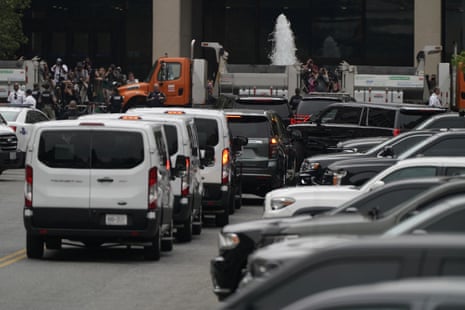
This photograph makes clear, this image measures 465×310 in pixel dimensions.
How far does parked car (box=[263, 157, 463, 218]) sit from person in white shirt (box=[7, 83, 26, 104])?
102 ft

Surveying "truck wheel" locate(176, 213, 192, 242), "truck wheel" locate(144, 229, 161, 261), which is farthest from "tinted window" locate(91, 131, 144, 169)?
"truck wheel" locate(176, 213, 192, 242)

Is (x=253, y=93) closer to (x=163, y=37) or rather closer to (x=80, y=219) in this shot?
(x=163, y=37)

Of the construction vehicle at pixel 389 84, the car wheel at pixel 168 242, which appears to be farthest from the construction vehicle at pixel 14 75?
the car wheel at pixel 168 242

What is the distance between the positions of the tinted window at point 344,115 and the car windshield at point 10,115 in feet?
29.1

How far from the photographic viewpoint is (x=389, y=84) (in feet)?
148

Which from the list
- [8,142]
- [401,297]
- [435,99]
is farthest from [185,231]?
[435,99]

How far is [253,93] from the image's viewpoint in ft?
144

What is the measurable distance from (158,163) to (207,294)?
10.8 ft

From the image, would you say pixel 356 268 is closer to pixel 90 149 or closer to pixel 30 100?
pixel 90 149

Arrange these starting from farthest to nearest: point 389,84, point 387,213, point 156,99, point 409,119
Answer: point 389,84 → point 156,99 → point 409,119 → point 387,213

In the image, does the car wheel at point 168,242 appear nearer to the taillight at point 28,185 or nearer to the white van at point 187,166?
the white van at point 187,166

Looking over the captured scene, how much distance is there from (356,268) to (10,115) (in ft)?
104

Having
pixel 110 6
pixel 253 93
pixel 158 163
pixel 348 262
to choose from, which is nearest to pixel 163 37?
pixel 110 6

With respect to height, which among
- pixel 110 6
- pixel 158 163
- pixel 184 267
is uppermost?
pixel 110 6
